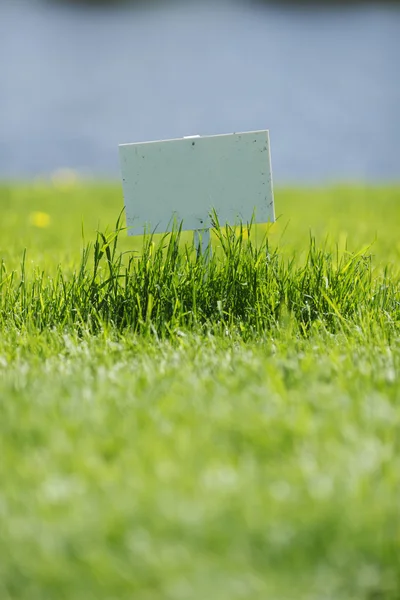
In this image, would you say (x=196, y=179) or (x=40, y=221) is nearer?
(x=196, y=179)

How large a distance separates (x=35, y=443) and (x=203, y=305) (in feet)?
4.42

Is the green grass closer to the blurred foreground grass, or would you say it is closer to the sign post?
the sign post

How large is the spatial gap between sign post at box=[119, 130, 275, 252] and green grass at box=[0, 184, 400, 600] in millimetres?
164

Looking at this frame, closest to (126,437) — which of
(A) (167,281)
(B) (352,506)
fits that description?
(B) (352,506)

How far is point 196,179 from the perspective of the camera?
10.8ft

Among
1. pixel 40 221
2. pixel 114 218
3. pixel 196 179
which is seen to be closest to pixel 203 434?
pixel 196 179

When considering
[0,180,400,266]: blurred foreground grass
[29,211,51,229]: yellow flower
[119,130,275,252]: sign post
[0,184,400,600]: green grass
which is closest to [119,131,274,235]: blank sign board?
[119,130,275,252]: sign post

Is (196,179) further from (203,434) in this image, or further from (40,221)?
(40,221)

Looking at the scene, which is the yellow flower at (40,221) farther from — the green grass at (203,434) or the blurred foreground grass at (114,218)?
the green grass at (203,434)

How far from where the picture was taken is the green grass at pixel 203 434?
1655 mm

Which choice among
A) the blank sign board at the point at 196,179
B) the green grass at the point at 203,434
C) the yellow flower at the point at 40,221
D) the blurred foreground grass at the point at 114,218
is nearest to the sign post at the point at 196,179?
the blank sign board at the point at 196,179

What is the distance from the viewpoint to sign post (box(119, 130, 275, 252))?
10.8 feet

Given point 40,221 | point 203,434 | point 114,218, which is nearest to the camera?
point 203,434

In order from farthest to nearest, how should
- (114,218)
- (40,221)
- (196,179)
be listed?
(114,218), (40,221), (196,179)
